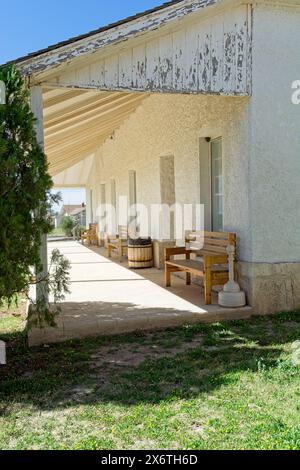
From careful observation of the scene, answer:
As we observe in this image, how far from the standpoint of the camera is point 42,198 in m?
4.54

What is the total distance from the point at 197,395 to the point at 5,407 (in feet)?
5.14

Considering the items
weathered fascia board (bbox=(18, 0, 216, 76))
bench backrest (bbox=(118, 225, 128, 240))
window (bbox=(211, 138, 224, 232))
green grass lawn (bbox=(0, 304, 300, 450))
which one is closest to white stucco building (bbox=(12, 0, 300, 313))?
weathered fascia board (bbox=(18, 0, 216, 76))

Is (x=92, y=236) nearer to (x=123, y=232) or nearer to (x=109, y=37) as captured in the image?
(x=123, y=232)

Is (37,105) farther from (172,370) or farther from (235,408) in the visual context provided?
(235,408)

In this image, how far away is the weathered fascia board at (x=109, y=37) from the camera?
512cm

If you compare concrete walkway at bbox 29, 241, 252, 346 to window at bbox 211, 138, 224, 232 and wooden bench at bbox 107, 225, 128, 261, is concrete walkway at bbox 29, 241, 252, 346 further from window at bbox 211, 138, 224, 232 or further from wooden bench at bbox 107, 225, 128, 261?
wooden bench at bbox 107, 225, 128, 261

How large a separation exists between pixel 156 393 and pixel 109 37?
4028mm

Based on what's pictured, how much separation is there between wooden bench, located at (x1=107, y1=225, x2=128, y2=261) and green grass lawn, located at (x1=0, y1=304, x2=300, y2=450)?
756 cm

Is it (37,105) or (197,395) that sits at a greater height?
(37,105)

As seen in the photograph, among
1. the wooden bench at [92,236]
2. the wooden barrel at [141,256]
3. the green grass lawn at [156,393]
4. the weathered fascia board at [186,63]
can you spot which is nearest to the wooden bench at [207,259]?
the green grass lawn at [156,393]

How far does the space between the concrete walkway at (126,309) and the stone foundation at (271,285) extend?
249 mm

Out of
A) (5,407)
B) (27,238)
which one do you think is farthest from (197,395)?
(27,238)

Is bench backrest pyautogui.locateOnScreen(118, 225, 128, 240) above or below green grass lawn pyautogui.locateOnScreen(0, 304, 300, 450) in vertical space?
above

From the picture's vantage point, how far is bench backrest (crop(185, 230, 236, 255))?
7.08m
